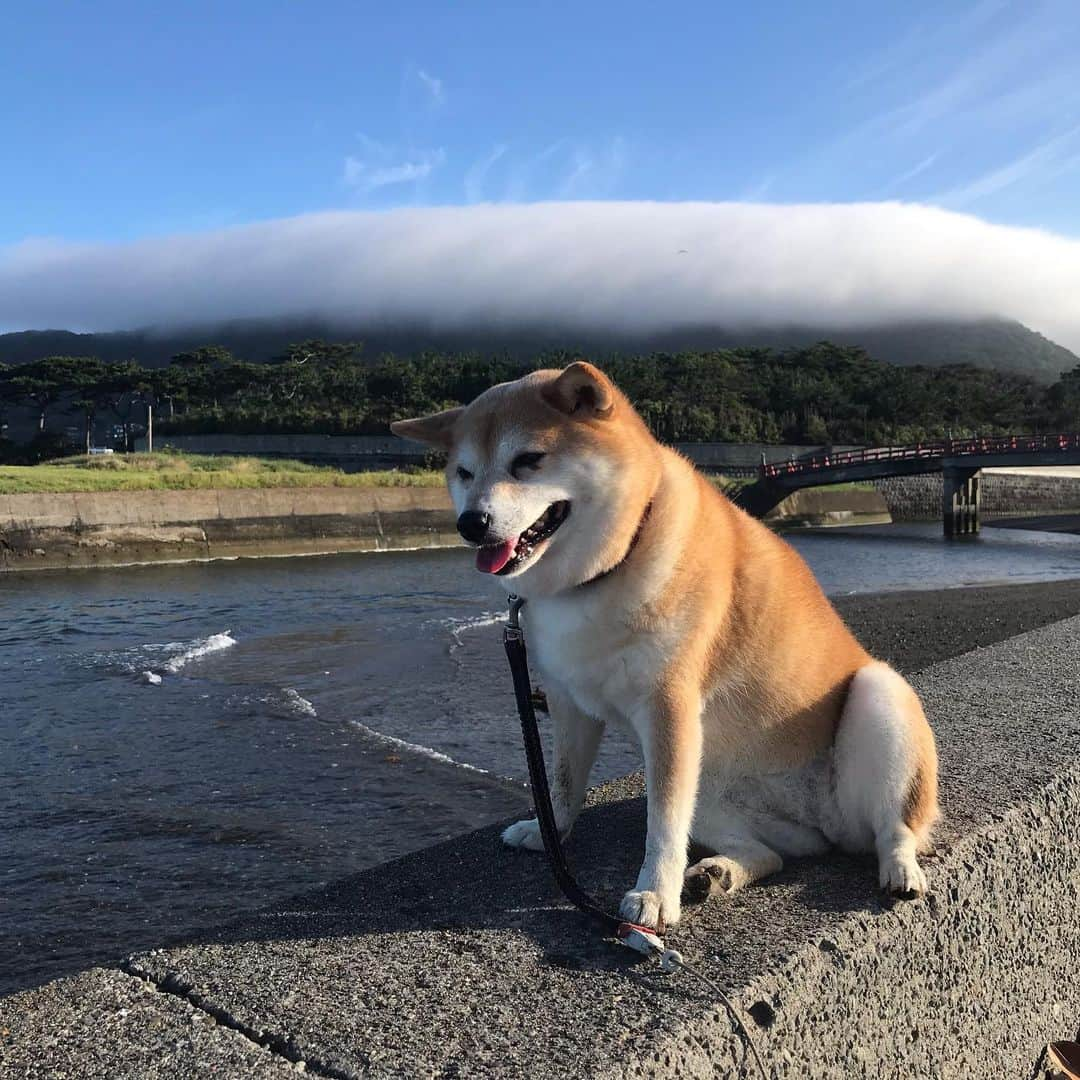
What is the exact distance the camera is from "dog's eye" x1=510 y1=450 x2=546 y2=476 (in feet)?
8.05

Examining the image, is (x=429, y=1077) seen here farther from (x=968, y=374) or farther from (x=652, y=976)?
(x=968, y=374)

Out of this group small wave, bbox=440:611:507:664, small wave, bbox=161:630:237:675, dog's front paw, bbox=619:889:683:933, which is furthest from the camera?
small wave, bbox=440:611:507:664

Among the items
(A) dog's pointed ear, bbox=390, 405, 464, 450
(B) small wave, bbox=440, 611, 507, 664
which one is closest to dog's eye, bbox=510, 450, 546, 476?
(A) dog's pointed ear, bbox=390, 405, 464, 450

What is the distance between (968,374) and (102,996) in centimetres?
11609

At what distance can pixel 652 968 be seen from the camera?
1997 millimetres

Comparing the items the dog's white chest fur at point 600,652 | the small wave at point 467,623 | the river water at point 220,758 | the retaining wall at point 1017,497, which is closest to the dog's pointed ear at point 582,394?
the dog's white chest fur at point 600,652

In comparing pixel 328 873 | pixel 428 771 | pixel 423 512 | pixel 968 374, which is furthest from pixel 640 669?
pixel 968 374

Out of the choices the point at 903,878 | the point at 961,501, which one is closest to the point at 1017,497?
the point at 961,501

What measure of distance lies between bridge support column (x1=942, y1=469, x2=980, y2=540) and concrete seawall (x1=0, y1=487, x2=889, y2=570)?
26.8m

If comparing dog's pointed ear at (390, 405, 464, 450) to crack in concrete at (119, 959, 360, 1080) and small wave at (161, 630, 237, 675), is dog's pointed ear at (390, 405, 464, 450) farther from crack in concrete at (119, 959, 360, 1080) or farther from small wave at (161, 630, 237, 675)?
small wave at (161, 630, 237, 675)

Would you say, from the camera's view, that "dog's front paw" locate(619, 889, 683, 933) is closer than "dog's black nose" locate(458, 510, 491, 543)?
Yes

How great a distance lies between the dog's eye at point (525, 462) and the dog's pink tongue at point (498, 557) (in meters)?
0.20

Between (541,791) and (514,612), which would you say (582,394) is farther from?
(541,791)

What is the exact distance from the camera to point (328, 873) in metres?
5.70
